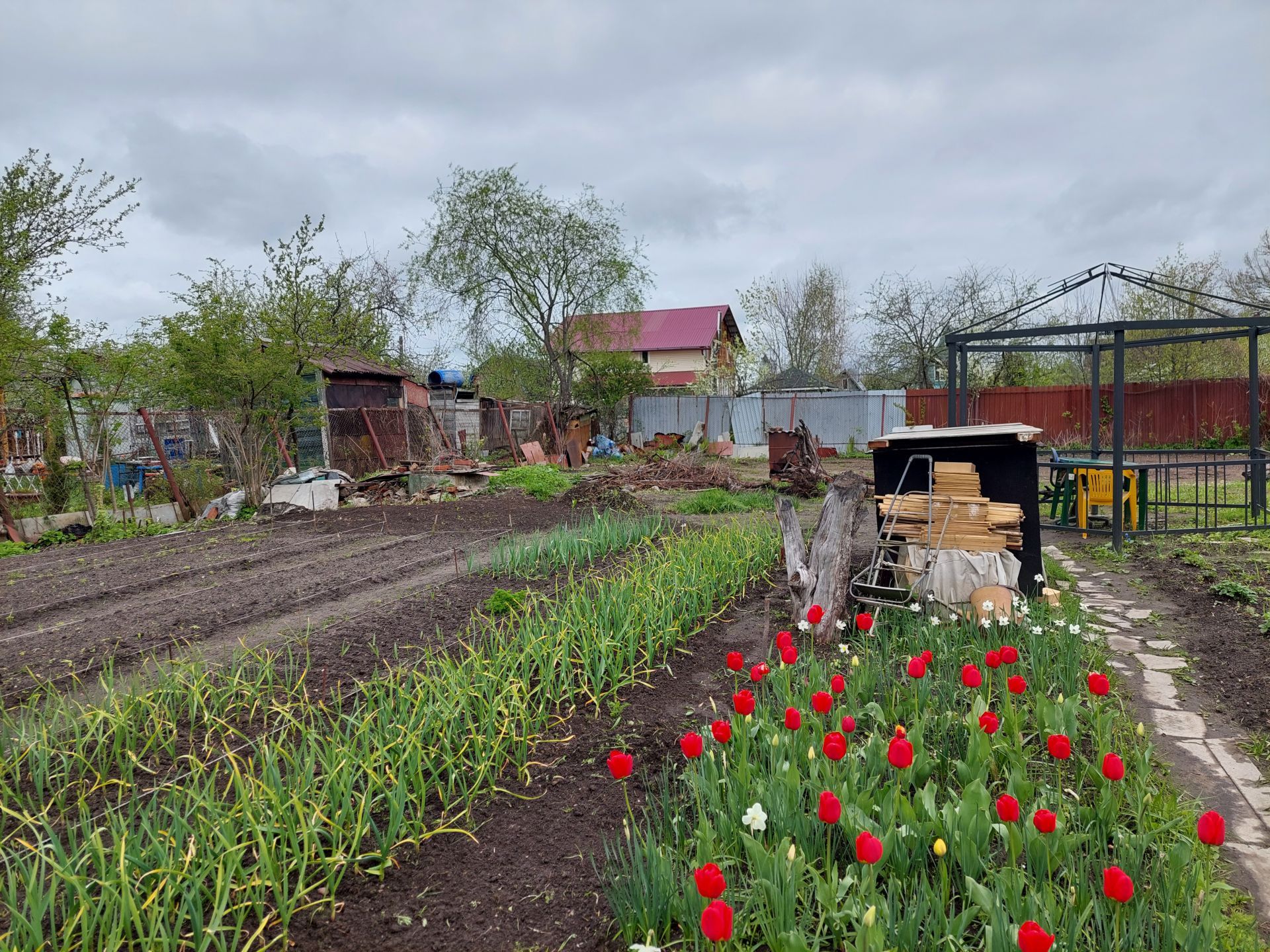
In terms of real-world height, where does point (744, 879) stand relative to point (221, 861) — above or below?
below

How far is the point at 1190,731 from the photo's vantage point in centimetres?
338

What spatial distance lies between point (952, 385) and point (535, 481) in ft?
22.8

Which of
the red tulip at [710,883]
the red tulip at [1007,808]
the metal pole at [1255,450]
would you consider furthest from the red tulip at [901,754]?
the metal pole at [1255,450]

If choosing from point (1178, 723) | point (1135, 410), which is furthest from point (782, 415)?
point (1178, 723)

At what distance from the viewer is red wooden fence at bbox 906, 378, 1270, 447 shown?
63.5ft

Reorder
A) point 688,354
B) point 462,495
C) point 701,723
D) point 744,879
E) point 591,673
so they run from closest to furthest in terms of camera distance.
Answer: point 744,879
point 701,723
point 591,673
point 462,495
point 688,354

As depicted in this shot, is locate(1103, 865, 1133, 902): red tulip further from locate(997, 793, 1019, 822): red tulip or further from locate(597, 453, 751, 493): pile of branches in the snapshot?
locate(597, 453, 751, 493): pile of branches

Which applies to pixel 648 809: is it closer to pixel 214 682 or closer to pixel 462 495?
pixel 214 682

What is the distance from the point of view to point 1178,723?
3.46 meters

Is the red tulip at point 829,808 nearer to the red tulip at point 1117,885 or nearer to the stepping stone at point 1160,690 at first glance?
the red tulip at point 1117,885

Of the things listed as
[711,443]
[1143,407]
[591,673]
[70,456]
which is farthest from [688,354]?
[591,673]

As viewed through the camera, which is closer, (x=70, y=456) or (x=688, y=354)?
(x=70, y=456)

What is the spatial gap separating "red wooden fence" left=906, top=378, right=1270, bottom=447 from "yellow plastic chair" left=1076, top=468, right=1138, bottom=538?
1173cm

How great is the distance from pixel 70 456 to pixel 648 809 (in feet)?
36.5
